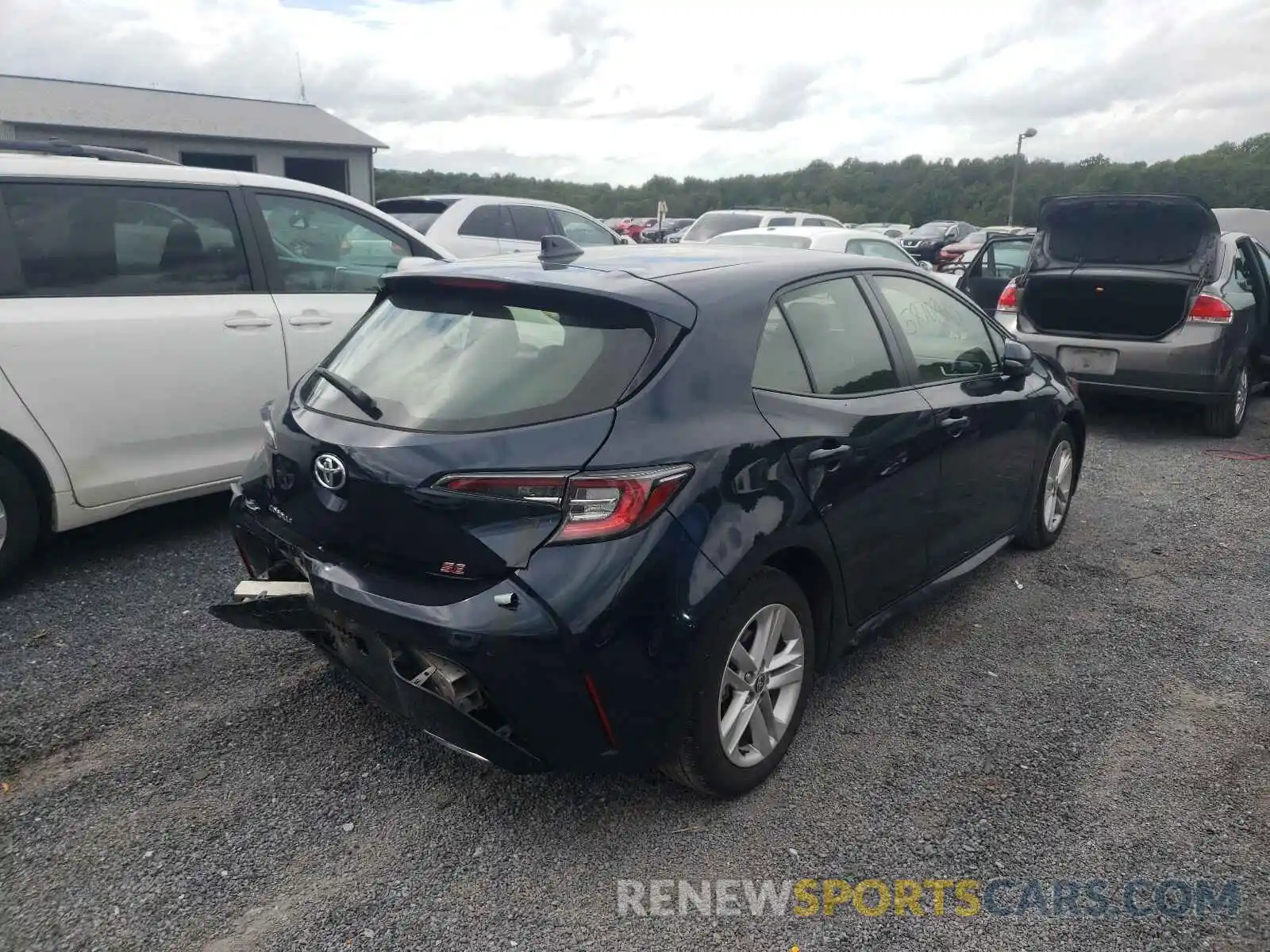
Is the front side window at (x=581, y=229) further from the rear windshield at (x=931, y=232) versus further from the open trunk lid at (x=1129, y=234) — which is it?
the rear windshield at (x=931, y=232)

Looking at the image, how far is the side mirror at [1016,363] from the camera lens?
13.8ft

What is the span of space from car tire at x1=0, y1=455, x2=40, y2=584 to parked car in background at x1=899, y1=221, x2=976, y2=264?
2604 cm

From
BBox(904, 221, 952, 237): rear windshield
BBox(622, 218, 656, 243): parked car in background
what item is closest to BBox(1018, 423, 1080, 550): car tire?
BBox(622, 218, 656, 243): parked car in background

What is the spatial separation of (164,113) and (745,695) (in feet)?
87.4

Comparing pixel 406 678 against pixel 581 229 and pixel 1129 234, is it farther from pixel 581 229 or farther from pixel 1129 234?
pixel 581 229

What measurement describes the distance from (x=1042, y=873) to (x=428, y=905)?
1.64 metres

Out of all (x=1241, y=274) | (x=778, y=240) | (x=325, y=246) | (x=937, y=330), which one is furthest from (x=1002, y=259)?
(x=325, y=246)

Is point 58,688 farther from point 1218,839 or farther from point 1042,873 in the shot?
point 1218,839

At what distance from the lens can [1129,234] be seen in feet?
25.1

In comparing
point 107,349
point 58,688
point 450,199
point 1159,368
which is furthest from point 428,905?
point 450,199

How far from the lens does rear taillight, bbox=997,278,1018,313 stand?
8.09m

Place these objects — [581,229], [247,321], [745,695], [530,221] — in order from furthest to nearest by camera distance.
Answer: [581,229]
[530,221]
[247,321]
[745,695]

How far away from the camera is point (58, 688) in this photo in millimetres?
3396

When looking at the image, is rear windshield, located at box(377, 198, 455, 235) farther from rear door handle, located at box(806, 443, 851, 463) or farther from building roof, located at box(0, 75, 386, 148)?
building roof, located at box(0, 75, 386, 148)
